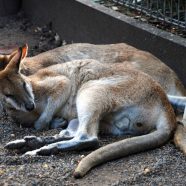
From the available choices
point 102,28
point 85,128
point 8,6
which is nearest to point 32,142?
point 85,128

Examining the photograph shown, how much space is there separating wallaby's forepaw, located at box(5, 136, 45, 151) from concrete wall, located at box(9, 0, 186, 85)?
7.59ft

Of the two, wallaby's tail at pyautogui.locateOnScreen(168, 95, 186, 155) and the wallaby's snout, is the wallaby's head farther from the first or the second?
wallaby's tail at pyautogui.locateOnScreen(168, 95, 186, 155)

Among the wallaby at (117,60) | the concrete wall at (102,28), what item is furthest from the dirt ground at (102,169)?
the concrete wall at (102,28)

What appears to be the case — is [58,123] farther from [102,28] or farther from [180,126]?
[102,28]

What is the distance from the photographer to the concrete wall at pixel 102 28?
750 centimetres

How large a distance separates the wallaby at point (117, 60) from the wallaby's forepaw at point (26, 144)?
1.17m

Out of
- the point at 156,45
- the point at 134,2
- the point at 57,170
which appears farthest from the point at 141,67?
the point at 57,170

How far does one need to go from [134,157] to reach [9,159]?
107 cm

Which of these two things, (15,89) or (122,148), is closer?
(122,148)

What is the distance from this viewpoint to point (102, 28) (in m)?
8.78

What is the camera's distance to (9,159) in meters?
5.38

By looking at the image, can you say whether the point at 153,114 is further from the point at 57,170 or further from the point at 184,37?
the point at 184,37

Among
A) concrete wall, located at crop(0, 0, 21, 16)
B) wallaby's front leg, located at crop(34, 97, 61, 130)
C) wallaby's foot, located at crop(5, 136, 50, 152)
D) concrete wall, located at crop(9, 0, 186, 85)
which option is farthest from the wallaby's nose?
concrete wall, located at crop(0, 0, 21, 16)

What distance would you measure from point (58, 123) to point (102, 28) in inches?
105
